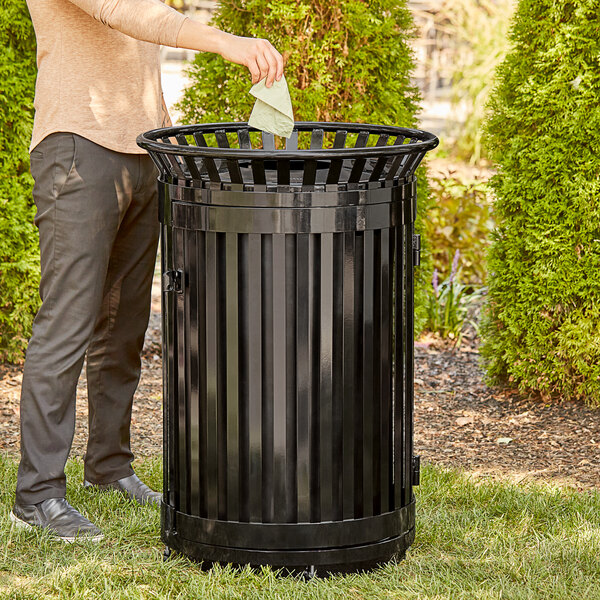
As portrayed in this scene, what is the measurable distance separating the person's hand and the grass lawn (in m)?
1.40

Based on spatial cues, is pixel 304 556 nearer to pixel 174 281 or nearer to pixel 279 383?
pixel 279 383

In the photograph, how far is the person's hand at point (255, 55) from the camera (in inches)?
109

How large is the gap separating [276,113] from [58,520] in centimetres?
146

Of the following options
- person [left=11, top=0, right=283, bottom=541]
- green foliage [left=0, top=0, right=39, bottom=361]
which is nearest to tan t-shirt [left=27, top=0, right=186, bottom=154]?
person [left=11, top=0, right=283, bottom=541]

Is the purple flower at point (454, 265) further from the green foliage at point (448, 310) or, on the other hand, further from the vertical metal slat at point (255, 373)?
the vertical metal slat at point (255, 373)

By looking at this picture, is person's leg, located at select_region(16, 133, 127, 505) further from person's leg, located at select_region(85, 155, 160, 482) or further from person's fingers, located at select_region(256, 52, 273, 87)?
person's fingers, located at select_region(256, 52, 273, 87)

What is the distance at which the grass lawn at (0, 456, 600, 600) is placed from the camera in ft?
9.43

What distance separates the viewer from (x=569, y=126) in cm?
447

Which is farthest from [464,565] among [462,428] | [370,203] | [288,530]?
[462,428]

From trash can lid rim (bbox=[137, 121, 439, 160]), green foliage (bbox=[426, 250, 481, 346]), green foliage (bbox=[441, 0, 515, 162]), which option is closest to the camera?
trash can lid rim (bbox=[137, 121, 439, 160])

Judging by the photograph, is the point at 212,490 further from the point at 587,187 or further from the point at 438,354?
the point at 438,354

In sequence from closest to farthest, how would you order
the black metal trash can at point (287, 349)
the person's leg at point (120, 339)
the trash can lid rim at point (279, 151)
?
the trash can lid rim at point (279, 151) < the black metal trash can at point (287, 349) < the person's leg at point (120, 339)

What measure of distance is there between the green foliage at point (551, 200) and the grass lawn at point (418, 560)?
105 centimetres

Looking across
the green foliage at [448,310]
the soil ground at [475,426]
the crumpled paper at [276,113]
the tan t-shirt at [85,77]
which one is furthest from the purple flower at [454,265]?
the crumpled paper at [276,113]
